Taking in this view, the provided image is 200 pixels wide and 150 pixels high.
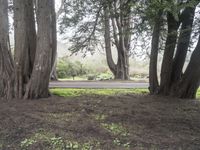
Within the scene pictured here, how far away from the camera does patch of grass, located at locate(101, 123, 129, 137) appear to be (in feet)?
15.6

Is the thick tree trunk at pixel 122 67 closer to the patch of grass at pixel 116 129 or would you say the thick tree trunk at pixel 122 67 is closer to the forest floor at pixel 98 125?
the forest floor at pixel 98 125

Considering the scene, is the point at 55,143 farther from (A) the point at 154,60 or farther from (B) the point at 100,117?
(A) the point at 154,60

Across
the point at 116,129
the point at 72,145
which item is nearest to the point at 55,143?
the point at 72,145

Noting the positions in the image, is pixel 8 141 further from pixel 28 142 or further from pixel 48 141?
pixel 48 141

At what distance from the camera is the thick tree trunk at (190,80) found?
7923 millimetres

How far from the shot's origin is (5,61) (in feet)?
26.0

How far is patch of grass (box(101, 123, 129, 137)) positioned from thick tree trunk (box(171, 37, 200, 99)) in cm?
377

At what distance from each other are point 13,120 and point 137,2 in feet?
12.5

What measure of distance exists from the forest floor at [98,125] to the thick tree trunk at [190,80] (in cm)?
88

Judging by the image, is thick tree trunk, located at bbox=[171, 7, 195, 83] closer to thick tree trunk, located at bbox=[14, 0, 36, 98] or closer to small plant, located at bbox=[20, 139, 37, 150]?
thick tree trunk, located at bbox=[14, 0, 36, 98]

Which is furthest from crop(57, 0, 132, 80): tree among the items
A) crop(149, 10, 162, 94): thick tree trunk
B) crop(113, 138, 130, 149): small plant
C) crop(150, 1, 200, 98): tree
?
crop(113, 138, 130, 149): small plant

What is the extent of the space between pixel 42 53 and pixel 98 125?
10.4 feet

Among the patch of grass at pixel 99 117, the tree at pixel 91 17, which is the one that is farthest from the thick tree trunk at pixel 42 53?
the patch of grass at pixel 99 117

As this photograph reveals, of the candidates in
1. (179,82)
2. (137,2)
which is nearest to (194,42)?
(179,82)
